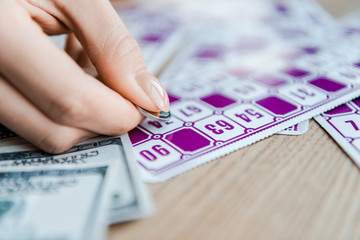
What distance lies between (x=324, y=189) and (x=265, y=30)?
2.21ft

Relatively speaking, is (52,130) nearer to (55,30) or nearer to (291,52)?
(55,30)

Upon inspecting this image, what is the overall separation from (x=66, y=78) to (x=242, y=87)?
36cm

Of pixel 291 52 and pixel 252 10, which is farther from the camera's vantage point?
pixel 252 10

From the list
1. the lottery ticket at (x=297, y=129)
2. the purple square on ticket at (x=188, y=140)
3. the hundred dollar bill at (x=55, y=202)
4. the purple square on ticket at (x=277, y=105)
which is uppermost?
the purple square on ticket at (x=277, y=105)

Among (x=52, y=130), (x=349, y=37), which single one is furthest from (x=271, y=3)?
(x=52, y=130)

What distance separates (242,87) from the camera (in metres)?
0.69

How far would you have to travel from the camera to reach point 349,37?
92cm

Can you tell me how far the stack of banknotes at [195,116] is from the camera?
0.39 m

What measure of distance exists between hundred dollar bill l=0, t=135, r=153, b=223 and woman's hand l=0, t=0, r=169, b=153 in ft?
0.05

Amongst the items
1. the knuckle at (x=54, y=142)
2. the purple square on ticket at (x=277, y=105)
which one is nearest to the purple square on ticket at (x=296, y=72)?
the purple square on ticket at (x=277, y=105)

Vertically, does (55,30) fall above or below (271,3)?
below

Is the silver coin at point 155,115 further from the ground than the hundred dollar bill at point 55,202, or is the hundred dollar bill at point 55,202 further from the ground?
the silver coin at point 155,115

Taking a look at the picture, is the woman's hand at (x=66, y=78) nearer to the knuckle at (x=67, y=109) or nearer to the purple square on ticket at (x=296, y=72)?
the knuckle at (x=67, y=109)

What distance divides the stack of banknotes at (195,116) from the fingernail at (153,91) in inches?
1.8
